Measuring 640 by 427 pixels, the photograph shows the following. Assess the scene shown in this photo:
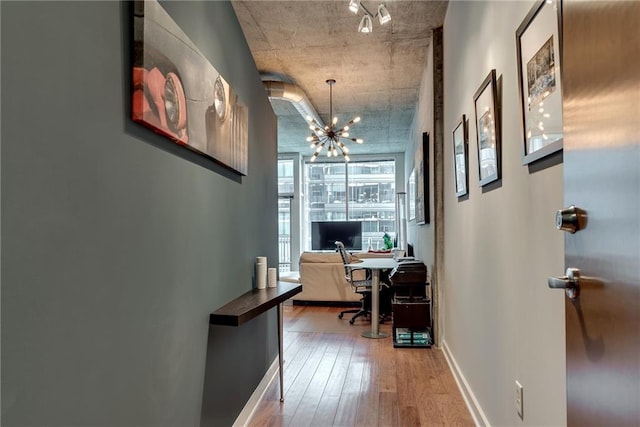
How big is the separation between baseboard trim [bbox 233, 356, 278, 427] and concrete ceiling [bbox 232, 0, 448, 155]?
2934 millimetres

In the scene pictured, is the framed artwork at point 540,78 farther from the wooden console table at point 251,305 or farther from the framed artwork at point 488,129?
the wooden console table at point 251,305

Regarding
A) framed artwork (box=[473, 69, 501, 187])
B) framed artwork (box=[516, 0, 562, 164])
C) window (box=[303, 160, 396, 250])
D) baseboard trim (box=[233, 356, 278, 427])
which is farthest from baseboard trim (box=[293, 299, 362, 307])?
framed artwork (box=[516, 0, 562, 164])

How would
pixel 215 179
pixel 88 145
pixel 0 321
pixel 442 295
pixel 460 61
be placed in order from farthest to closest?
pixel 442 295 → pixel 460 61 → pixel 215 179 → pixel 88 145 → pixel 0 321

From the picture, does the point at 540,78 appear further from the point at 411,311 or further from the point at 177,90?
the point at 411,311

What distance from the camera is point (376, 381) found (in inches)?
115

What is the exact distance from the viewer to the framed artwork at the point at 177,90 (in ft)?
3.85

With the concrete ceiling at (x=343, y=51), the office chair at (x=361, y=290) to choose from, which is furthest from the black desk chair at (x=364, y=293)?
the concrete ceiling at (x=343, y=51)

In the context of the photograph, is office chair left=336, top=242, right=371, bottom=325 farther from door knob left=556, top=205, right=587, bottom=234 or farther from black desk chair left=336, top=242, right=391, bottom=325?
door knob left=556, top=205, right=587, bottom=234

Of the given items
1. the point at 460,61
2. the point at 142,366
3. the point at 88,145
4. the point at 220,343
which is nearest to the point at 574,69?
the point at 88,145

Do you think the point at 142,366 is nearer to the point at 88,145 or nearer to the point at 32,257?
the point at 32,257

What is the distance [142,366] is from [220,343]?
72cm

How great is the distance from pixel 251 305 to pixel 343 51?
313 cm

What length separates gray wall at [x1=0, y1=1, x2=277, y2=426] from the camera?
781mm

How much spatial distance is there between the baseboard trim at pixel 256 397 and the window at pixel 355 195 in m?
6.60
